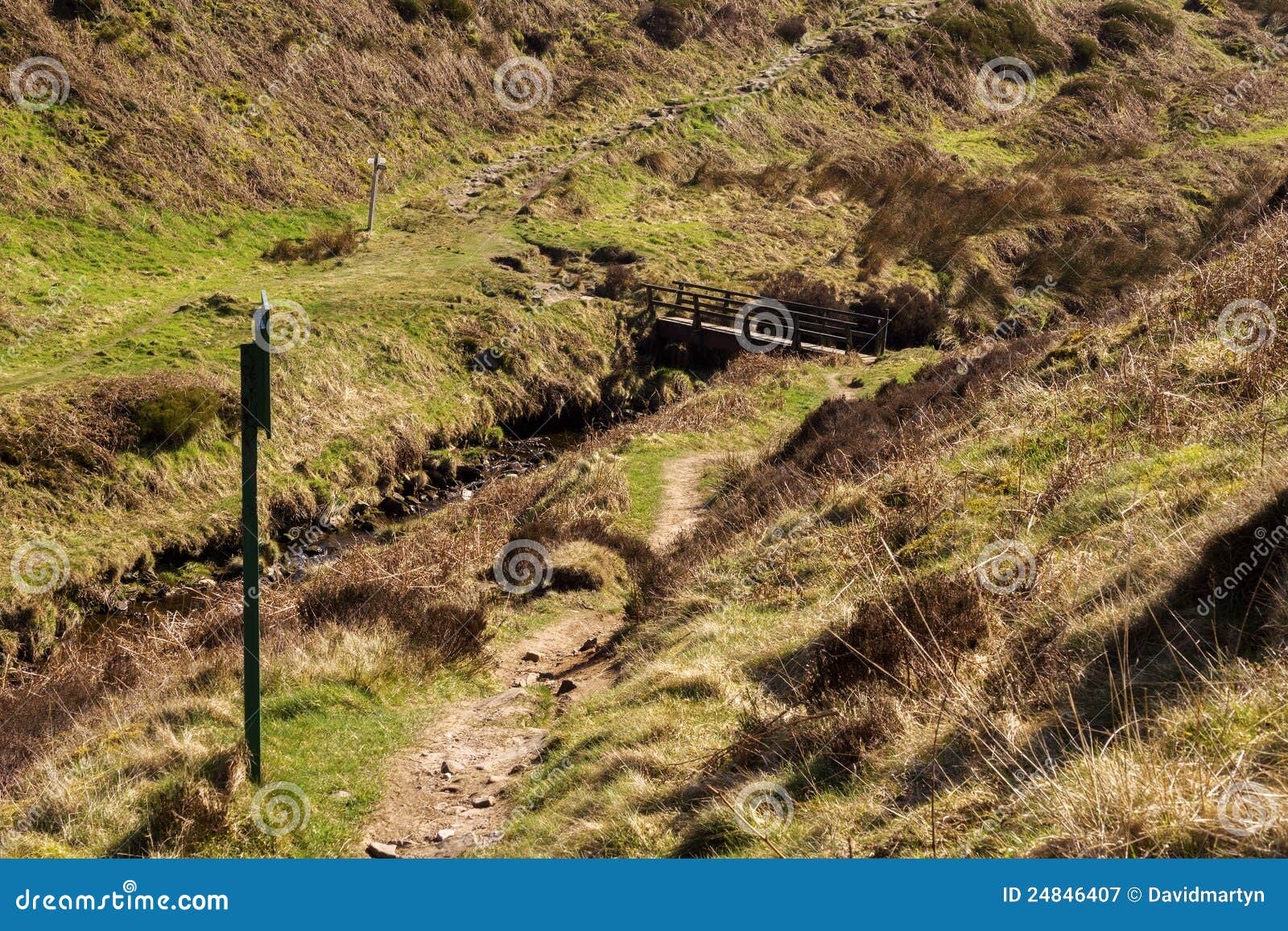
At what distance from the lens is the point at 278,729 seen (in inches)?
355

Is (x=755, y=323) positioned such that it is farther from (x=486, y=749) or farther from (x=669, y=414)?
(x=486, y=749)

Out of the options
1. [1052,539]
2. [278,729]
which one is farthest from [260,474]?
[1052,539]

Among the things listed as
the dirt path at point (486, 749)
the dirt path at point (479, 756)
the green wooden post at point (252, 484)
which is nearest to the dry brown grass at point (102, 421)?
the dirt path at point (486, 749)

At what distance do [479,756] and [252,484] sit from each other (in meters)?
3.57

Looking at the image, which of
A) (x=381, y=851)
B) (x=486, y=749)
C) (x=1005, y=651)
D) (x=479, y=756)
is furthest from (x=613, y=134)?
(x=1005, y=651)

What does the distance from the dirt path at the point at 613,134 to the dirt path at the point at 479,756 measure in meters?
26.1

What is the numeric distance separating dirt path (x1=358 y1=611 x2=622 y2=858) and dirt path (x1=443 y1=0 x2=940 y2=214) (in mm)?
26101

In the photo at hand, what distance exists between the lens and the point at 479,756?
9320 mm

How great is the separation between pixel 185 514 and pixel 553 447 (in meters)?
8.86

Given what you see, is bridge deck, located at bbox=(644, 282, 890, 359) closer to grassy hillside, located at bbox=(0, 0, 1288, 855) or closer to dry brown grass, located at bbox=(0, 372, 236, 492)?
Answer: grassy hillside, located at bbox=(0, 0, 1288, 855)

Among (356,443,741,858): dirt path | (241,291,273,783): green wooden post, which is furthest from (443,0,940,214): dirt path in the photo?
(241,291,273,783): green wooden post

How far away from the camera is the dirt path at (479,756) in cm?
786

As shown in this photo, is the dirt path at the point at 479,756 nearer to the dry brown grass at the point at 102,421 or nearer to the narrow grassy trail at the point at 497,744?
the narrow grassy trail at the point at 497,744

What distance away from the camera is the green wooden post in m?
6.89
